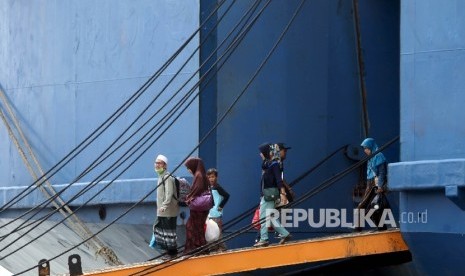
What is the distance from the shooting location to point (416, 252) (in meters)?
11.7

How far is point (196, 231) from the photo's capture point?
1276 centimetres

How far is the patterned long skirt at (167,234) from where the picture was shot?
1286cm

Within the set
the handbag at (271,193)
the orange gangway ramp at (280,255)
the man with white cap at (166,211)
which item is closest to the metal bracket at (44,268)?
the orange gangway ramp at (280,255)

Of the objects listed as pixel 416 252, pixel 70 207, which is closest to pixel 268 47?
pixel 70 207

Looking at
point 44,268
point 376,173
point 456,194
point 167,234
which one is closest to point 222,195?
point 167,234

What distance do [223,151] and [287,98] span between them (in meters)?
0.86

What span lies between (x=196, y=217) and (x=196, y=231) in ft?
0.40

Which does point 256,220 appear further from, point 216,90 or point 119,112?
point 119,112

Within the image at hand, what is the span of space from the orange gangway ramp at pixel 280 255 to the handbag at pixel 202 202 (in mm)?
445

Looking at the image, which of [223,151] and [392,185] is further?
[223,151]

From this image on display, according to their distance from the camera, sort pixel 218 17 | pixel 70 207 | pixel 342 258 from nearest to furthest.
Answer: pixel 342 258 < pixel 218 17 < pixel 70 207

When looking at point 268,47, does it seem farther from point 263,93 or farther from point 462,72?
point 462,72

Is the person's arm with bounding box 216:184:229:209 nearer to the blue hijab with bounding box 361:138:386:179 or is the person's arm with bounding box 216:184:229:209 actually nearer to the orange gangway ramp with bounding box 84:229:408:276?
the orange gangway ramp with bounding box 84:229:408:276

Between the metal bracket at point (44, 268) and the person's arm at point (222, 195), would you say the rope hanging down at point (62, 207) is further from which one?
the person's arm at point (222, 195)
